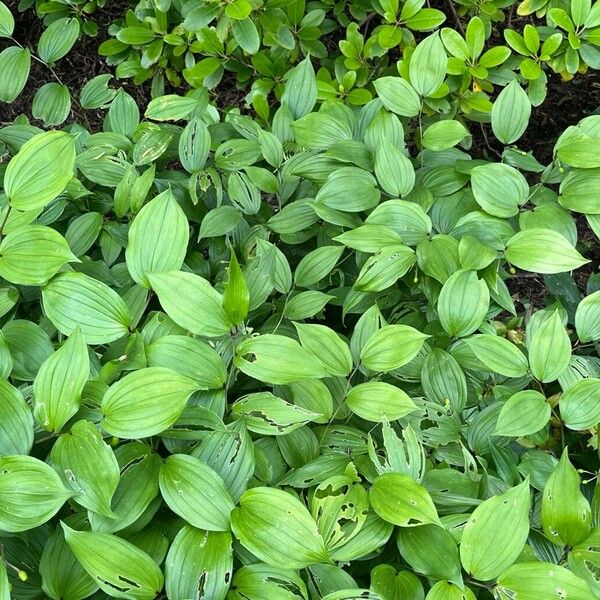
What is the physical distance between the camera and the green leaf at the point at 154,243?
1.22m

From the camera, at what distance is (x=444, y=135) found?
5.61 feet

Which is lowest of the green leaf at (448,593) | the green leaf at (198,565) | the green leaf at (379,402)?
the green leaf at (448,593)

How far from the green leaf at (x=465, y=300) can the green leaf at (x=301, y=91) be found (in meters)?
0.79

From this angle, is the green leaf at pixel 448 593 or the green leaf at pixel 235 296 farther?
the green leaf at pixel 235 296

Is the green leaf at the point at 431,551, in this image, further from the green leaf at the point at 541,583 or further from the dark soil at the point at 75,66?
the dark soil at the point at 75,66

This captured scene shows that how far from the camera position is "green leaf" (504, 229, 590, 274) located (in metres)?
1.41

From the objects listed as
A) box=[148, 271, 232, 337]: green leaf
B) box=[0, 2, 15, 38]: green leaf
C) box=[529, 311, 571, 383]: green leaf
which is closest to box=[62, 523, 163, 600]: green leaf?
box=[148, 271, 232, 337]: green leaf

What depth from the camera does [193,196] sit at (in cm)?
161

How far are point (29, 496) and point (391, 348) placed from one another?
71 cm

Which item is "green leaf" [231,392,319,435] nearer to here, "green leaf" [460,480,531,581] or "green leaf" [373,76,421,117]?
"green leaf" [460,480,531,581]

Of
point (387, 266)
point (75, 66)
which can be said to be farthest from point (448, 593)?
point (75, 66)

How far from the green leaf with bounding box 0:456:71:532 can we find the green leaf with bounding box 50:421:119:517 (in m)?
0.03

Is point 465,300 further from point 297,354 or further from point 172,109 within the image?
point 172,109

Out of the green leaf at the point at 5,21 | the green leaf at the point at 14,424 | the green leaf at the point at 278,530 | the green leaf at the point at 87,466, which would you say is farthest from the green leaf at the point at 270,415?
the green leaf at the point at 5,21
